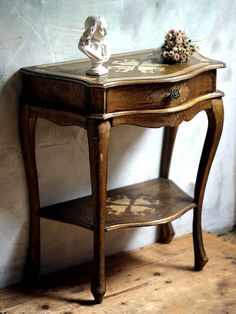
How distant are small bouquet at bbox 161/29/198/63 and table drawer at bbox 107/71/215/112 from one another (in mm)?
119

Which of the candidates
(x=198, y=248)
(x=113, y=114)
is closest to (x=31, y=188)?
(x=113, y=114)

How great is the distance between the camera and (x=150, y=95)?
2.12 m

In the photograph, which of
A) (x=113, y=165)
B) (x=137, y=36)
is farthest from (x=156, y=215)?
(x=137, y=36)

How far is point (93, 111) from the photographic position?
203 cm

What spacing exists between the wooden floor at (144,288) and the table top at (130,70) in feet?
2.93

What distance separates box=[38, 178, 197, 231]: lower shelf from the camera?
7.61 ft

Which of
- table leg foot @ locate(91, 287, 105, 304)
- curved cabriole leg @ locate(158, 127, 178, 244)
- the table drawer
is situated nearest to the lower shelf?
curved cabriole leg @ locate(158, 127, 178, 244)

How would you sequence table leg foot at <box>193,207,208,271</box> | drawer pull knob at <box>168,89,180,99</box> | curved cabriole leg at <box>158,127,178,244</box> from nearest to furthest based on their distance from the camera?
1. drawer pull knob at <box>168,89,180,99</box>
2. table leg foot at <box>193,207,208,271</box>
3. curved cabriole leg at <box>158,127,178,244</box>

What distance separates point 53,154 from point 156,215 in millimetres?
491

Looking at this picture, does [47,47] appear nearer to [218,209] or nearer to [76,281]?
[76,281]

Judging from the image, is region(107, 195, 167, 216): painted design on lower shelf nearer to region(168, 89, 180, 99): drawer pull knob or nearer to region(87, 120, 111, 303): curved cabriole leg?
region(87, 120, 111, 303): curved cabriole leg

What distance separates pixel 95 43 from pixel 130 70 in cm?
20

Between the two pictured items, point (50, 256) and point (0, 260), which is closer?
point (0, 260)

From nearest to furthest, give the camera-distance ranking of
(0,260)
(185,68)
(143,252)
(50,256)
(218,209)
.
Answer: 1. (185,68)
2. (0,260)
3. (50,256)
4. (143,252)
5. (218,209)
